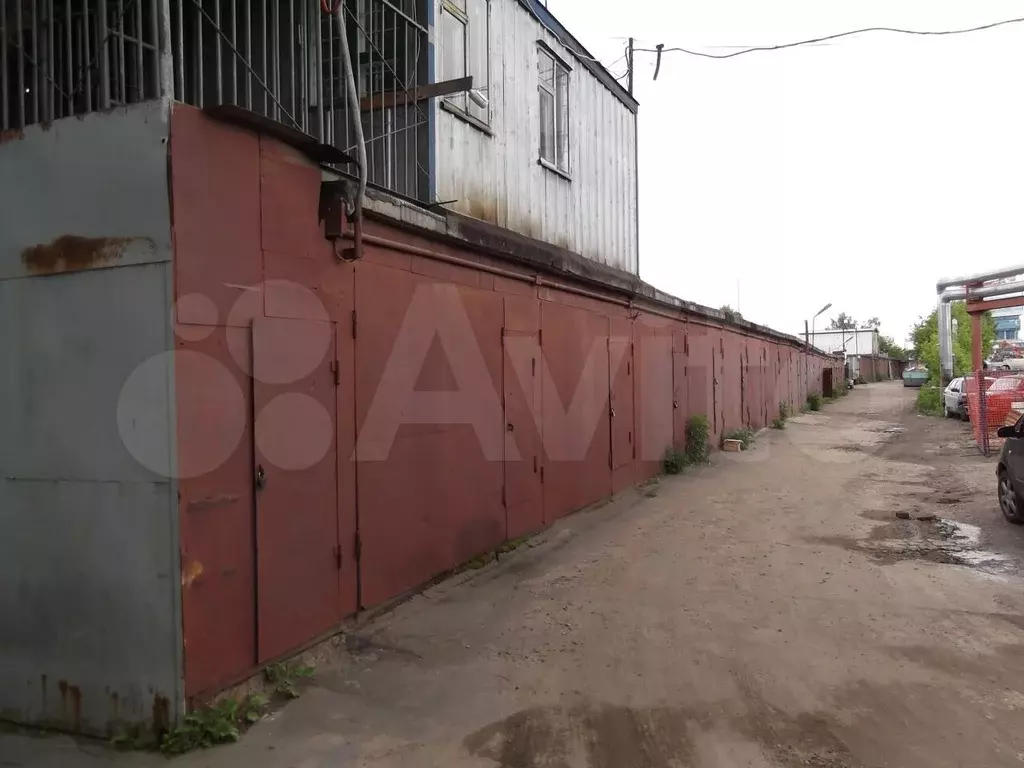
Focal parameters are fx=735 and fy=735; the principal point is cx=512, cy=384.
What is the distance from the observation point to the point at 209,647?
3.56 meters

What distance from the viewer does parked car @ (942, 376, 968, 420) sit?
20.5 m

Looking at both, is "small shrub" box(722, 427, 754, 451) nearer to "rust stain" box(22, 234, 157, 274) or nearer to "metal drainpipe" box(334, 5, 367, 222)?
"metal drainpipe" box(334, 5, 367, 222)

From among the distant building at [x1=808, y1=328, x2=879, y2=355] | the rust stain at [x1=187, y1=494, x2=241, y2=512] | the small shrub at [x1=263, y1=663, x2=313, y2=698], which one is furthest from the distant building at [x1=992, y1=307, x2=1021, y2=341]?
the rust stain at [x1=187, y1=494, x2=241, y2=512]

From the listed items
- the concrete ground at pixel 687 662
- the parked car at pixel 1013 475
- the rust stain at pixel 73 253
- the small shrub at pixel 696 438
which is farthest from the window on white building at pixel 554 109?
the rust stain at pixel 73 253

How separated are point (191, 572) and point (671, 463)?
918cm

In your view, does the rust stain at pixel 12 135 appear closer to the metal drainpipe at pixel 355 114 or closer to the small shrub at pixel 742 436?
the metal drainpipe at pixel 355 114

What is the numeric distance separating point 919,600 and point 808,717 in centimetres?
237

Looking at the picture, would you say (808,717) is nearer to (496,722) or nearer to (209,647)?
(496,722)

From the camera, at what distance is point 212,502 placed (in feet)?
11.9

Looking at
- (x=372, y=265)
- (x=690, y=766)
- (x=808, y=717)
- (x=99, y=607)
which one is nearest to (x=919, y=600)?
(x=808, y=717)

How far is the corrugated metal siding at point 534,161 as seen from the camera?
A: 7395 millimetres

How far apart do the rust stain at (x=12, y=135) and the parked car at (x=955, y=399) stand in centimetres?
2213
